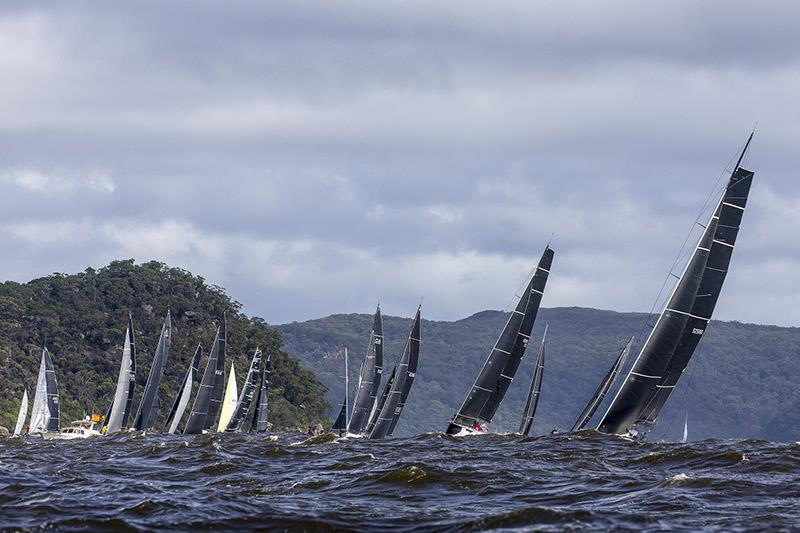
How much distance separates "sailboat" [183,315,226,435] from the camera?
8875 centimetres

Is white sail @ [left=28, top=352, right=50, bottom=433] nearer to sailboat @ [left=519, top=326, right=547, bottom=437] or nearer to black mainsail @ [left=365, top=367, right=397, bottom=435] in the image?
black mainsail @ [left=365, top=367, right=397, bottom=435]

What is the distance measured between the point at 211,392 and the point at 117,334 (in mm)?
71322

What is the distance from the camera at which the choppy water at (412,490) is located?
26656mm

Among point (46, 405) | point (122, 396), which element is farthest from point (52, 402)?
point (122, 396)

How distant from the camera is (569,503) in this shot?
1169 inches

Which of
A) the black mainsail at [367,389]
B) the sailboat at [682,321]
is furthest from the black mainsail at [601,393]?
the black mainsail at [367,389]

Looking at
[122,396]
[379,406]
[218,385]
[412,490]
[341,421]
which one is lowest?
[412,490]

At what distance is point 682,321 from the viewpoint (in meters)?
56.5

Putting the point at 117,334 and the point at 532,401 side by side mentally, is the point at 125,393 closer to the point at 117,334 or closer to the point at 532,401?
the point at 532,401

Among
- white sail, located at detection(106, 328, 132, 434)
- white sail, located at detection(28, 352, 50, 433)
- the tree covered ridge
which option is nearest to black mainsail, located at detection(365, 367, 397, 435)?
white sail, located at detection(106, 328, 132, 434)

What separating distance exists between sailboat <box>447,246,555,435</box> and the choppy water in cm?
2415

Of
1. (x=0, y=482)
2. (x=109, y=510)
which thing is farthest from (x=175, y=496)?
(x=0, y=482)

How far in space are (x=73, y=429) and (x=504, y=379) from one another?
3749 centimetres

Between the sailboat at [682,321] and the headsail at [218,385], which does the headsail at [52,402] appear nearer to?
the headsail at [218,385]
